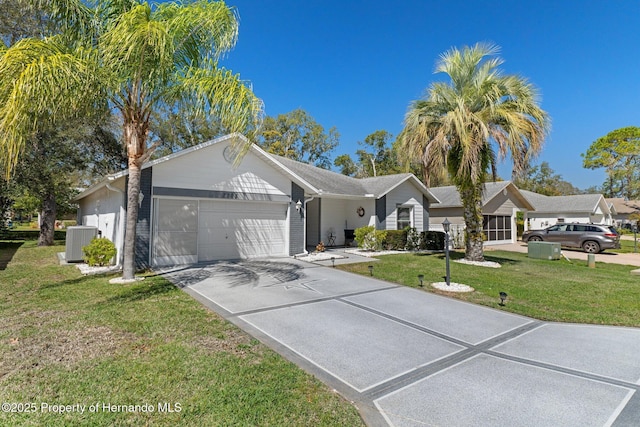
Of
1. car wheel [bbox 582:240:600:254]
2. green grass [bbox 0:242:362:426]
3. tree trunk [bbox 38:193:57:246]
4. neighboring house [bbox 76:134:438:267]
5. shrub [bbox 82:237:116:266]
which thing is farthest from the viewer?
tree trunk [bbox 38:193:57:246]

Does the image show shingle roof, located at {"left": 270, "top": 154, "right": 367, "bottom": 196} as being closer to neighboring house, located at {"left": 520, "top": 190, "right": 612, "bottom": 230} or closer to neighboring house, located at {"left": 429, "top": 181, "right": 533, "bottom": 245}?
neighboring house, located at {"left": 429, "top": 181, "right": 533, "bottom": 245}

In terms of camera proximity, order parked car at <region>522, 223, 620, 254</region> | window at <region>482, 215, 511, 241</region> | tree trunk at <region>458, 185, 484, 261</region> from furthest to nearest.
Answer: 1. window at <region>482, 215, 511, 241</region>
2. parked car at <region>522, 223, 620, 254</region>
3. tree trunk at <region>458, 185, 484, 261</region>

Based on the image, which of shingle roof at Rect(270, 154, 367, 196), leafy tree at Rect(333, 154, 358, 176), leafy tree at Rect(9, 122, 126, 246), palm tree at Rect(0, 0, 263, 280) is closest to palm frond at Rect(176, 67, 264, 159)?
palm tree at Rect(0, 0, 263, 280)

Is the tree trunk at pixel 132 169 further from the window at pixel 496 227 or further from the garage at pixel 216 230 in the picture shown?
the window at pixel 496 227

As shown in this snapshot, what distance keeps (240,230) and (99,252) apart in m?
4.58

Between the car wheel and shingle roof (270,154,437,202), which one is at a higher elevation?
shingle roof (270,154,437,202)

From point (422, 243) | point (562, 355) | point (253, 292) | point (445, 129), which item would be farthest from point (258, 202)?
point (562, 355)

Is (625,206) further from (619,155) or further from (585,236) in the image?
(585,236)

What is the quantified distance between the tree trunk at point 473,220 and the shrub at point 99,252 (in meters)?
12.3

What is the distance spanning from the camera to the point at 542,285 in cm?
897

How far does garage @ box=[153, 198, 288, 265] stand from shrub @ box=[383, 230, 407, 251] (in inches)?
221

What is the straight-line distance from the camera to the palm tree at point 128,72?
563 centimetres

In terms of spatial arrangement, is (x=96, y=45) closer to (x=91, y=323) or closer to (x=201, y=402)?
(x=91, y=323)

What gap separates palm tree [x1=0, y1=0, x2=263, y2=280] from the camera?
18.5 ft
